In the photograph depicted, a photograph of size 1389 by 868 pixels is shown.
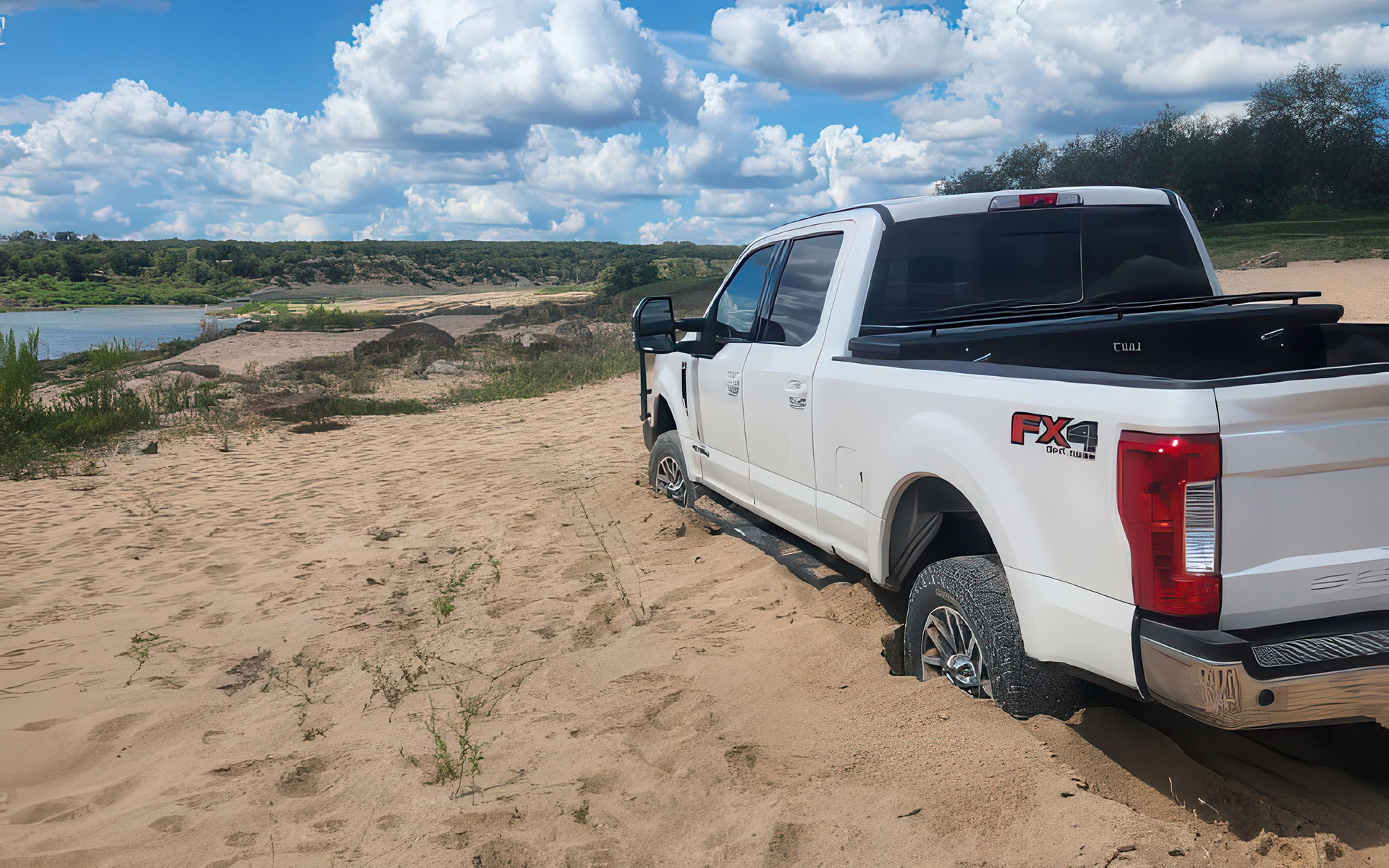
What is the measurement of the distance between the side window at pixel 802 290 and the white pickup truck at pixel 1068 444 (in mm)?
22

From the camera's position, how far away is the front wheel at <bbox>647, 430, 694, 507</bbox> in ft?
22.1

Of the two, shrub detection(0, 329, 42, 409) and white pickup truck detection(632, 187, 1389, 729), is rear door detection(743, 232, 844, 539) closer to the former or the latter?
white pickup truck detection(632, 187, 1389, 729)

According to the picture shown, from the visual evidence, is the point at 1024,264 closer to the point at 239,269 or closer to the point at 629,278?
the point at 629,278

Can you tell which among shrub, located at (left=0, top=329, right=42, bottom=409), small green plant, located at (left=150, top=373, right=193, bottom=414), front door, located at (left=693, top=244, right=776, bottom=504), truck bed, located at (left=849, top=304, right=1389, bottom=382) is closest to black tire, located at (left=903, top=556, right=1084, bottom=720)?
truck bed, located at (left=849, top=304, right=1389, bottom=382)

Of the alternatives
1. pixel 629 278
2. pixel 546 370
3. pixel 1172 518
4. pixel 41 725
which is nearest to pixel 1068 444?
pixel 1172 518

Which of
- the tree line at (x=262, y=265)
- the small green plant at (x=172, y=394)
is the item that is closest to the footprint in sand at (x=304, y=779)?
the small green plant at (x=172, y=394)

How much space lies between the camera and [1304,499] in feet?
8.10

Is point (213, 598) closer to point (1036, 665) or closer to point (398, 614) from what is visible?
point (398, 614)

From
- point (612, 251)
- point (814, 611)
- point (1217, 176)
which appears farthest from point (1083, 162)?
point (612, 251)

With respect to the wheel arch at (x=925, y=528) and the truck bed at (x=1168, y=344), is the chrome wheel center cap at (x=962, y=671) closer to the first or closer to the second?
the wheel arch at (x=925, y=528)

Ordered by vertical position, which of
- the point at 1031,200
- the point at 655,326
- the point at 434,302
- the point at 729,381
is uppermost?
the point at 434,302

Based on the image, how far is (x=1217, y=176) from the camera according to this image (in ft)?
134

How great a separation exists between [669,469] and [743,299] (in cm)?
190

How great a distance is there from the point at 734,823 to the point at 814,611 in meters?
1.96
